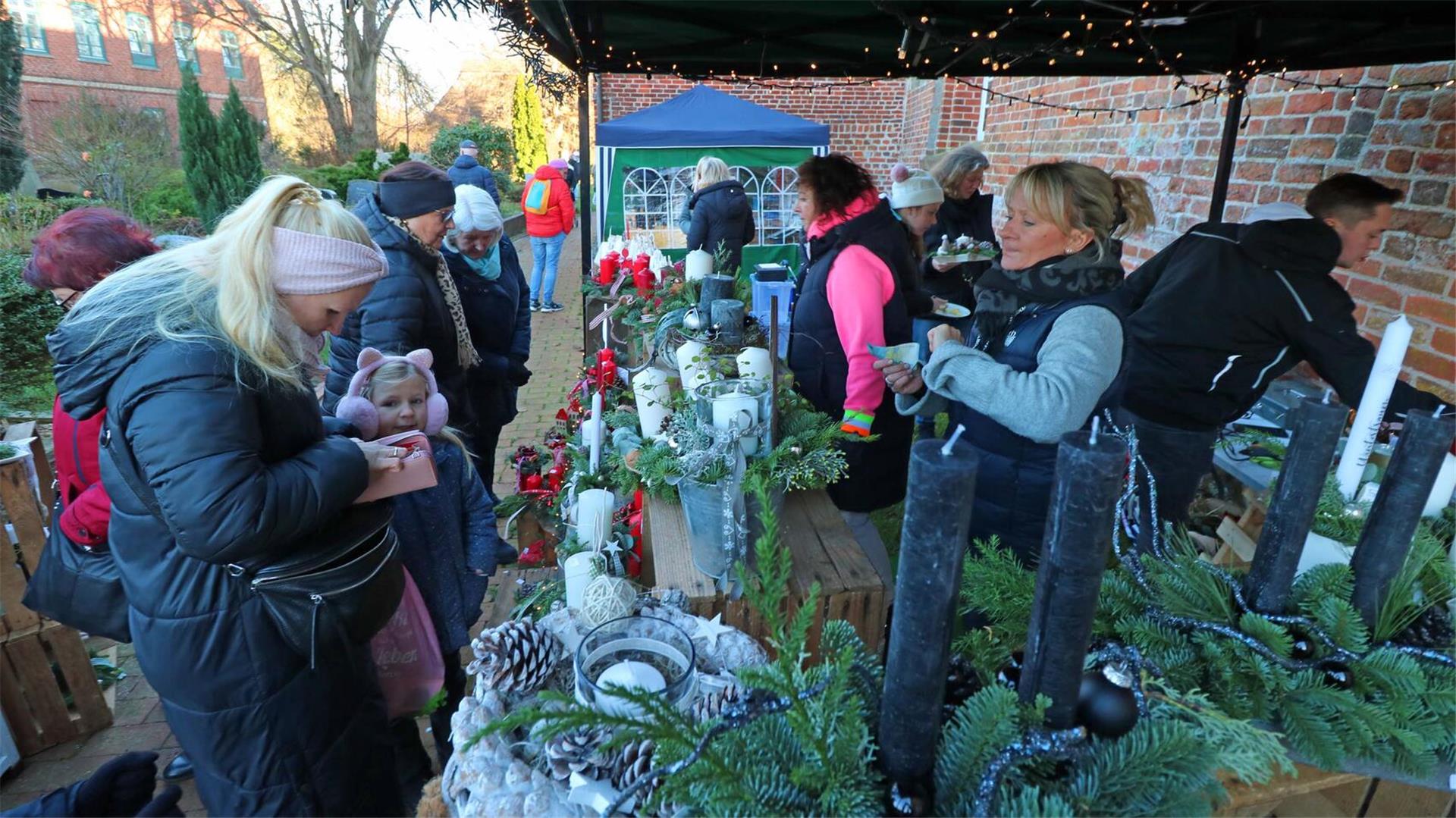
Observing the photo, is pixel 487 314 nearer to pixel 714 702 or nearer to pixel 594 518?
pixel 594 518

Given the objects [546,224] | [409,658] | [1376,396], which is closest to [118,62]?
[546,224]

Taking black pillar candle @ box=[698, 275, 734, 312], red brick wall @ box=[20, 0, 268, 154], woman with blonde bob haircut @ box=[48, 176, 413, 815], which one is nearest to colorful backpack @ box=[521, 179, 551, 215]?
black pillar candle @ box=[698, 275, 734, 312]

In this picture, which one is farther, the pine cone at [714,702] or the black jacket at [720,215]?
the black jacket at [720,215]

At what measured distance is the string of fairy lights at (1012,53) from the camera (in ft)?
8.58

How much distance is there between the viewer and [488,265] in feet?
11.2

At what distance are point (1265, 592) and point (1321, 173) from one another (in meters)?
3.28

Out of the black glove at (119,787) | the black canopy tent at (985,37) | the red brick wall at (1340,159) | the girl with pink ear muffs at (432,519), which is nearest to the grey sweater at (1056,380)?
the black canopy tent at (985,37)

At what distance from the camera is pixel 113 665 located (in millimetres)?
2947

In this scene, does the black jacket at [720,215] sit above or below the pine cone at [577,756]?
above

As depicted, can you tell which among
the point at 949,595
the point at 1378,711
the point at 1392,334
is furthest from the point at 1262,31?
the point at 949,595

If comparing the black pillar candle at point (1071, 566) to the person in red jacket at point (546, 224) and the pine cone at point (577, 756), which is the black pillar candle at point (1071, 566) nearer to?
the pine cone at point (577, 756)

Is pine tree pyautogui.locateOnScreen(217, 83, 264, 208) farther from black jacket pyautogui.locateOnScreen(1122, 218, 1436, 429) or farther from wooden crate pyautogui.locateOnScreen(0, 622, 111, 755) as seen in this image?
black jacket pyautogui.locateOnScreen(1122, 218, 1436, 429)

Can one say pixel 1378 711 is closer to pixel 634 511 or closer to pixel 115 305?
pixel 634 511

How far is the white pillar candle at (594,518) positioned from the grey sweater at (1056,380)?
878 mm
